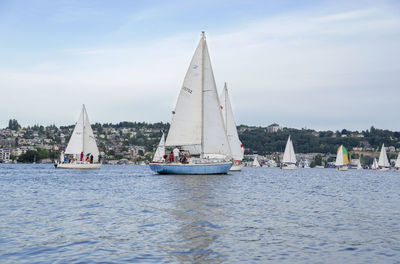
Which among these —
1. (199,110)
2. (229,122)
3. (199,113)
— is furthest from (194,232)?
(229,122)

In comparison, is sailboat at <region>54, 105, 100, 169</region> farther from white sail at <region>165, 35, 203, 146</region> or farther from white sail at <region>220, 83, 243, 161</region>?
white sail at <region>165, 35, 203, 146</region>

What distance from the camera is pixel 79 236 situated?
1517cm

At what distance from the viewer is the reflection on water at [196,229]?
12.8 meters

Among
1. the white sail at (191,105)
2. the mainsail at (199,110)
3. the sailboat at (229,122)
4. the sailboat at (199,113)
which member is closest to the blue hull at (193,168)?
the sailboat at (199,113)

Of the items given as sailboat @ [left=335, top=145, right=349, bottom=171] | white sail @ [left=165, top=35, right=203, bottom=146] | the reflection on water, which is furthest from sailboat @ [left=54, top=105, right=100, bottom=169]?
sailboat @ [left=335, top=145, right=349, bottom=171]

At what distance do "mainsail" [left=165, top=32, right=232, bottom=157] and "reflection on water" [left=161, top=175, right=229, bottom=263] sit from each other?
867 inches

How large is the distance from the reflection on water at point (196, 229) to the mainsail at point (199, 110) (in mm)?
22011

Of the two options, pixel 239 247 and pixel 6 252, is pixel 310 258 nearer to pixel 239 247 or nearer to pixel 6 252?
pixel 239 247

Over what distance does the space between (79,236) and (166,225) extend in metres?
3.33

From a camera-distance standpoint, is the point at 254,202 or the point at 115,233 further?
the point at 254,202

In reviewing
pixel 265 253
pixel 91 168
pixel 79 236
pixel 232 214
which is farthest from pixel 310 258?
pixel 91 168

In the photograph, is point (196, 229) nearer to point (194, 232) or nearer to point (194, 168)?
point (194, 232)

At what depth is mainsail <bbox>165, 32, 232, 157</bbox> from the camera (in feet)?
163

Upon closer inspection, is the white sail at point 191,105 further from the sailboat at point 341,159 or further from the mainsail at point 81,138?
the sailboat at point 341,159
